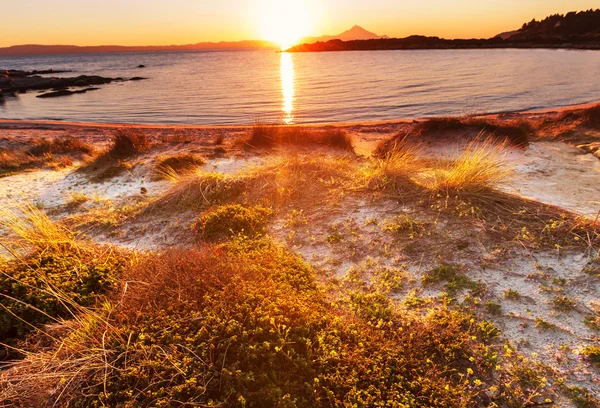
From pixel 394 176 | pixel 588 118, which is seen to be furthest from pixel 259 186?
pixel 588 118

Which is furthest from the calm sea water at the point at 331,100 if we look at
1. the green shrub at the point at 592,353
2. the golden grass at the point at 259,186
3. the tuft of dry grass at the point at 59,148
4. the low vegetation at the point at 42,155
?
the green shrub at the point at 592,353

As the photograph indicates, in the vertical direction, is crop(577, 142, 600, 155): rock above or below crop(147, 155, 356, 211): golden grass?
above

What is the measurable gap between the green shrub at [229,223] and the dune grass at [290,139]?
7536 mm

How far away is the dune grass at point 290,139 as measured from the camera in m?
13.8

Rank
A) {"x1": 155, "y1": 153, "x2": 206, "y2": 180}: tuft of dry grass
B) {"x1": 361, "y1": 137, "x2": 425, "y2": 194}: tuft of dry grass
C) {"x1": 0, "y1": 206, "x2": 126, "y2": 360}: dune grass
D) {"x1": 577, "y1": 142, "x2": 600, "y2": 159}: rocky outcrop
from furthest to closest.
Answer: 1. {"x1": 577, "y1": 142, "x2": 600, "y2": 159}: rocky outcrop
2. {"x1": 155, "y1": 153, "x2": 206, "y2": 180}: tuft of dry grass
3. {"x1": 361, "y1": 137, "x2": 425, "y2": 194}: tuft of dry grass
4. {"x1": 0, "y1": 206, "x2": 126, "y2": 360}: dune grass

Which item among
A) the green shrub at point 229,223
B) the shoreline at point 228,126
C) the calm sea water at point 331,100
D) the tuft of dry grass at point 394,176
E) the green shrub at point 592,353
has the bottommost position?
the green shrub at point 592,353

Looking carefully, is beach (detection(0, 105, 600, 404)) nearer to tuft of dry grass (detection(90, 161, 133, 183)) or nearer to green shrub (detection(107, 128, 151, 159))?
tuft of dry grass (detection(90, 161, 133, 183))

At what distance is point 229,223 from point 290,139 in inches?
336

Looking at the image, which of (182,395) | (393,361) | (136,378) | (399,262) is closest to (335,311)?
(393,361)

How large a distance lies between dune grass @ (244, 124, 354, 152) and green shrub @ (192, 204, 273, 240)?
7536 millimetres

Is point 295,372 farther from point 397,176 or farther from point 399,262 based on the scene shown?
point 397,176

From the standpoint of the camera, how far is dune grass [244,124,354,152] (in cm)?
1377

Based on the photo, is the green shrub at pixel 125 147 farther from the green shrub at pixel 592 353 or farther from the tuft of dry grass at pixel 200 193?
the green shrub at pixel 592 353

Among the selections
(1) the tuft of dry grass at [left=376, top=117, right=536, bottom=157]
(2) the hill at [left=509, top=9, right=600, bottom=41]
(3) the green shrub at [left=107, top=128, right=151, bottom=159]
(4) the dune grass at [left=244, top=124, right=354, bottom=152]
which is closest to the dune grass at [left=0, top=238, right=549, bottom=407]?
(1) the tuft of dry grass at [left=376, top=117, right=536, bottom=157]
